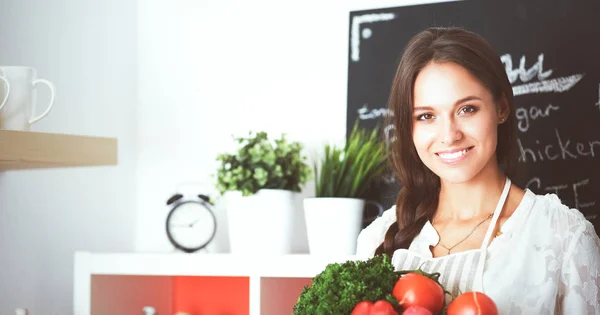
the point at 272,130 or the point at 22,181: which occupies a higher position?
the point at 272,130

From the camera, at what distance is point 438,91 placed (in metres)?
1.79

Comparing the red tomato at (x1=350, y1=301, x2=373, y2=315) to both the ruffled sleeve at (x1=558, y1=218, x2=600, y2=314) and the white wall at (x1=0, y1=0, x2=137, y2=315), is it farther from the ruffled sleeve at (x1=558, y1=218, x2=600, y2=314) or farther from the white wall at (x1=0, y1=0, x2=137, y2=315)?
the white wall at (x1=0, y1=0, x2=137, y2=315)

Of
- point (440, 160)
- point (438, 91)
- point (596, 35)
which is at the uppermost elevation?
point (596, 35)

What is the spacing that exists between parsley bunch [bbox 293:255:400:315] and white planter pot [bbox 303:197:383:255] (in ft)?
2.18

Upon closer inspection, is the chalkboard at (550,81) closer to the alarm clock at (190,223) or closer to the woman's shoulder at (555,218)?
the woman's shoulder at (555,218)


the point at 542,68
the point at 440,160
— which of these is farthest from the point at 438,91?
the point at 542,68

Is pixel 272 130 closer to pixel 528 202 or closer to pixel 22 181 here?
pixel 22 181

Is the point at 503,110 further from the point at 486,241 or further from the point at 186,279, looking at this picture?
the point at 186,279

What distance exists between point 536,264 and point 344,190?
73cm

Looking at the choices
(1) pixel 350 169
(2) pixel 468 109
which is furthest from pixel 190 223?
(2) pixel 468 109

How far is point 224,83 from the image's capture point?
105 inches

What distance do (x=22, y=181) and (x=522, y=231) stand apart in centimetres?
140

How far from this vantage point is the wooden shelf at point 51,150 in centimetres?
182

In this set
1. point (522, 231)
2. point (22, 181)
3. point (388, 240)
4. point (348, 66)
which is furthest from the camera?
point (348, 66)
